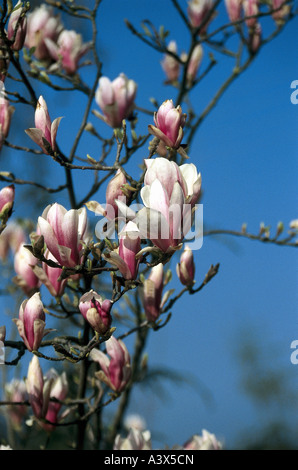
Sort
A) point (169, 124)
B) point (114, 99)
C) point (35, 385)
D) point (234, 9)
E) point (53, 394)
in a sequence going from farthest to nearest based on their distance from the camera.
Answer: point (234, 9)
point (114, 99)
point (53, 394)
point (35, 385)
point (169, 124)

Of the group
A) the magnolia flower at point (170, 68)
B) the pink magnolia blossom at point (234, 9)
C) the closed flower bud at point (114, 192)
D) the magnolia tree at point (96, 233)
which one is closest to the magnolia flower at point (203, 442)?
the magnolia tree at point (96, 233)

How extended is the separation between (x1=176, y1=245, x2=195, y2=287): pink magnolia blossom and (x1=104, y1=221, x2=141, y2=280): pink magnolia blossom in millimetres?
249

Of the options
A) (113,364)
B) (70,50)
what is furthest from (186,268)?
(70,50)

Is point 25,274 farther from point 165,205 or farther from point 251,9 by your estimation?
point 251,9

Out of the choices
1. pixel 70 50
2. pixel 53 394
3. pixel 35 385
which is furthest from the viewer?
pixel 70 50

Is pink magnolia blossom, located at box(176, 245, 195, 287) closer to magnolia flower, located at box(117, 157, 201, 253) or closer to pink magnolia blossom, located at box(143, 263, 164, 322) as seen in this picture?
pink magnolia blossom, located at box(143, 263, 164, 322)

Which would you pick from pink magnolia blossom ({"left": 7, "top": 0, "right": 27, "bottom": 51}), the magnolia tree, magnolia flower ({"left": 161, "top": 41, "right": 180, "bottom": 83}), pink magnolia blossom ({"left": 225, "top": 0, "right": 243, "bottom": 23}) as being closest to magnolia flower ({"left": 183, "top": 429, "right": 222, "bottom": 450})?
the magnolia tree

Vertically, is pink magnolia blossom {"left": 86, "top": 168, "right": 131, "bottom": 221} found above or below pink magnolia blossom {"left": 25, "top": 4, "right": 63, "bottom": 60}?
below

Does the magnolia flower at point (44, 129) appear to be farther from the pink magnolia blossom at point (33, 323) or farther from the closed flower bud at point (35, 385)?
the closed flower bud at point (35, 385)

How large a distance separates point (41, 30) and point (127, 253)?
77cm

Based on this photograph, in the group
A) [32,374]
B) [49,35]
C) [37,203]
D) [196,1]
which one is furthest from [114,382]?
[37,203]

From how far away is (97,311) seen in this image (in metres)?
0.72

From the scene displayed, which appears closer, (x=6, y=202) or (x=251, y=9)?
(x=6, y=202)

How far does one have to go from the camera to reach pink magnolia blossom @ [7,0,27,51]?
0.93 m
